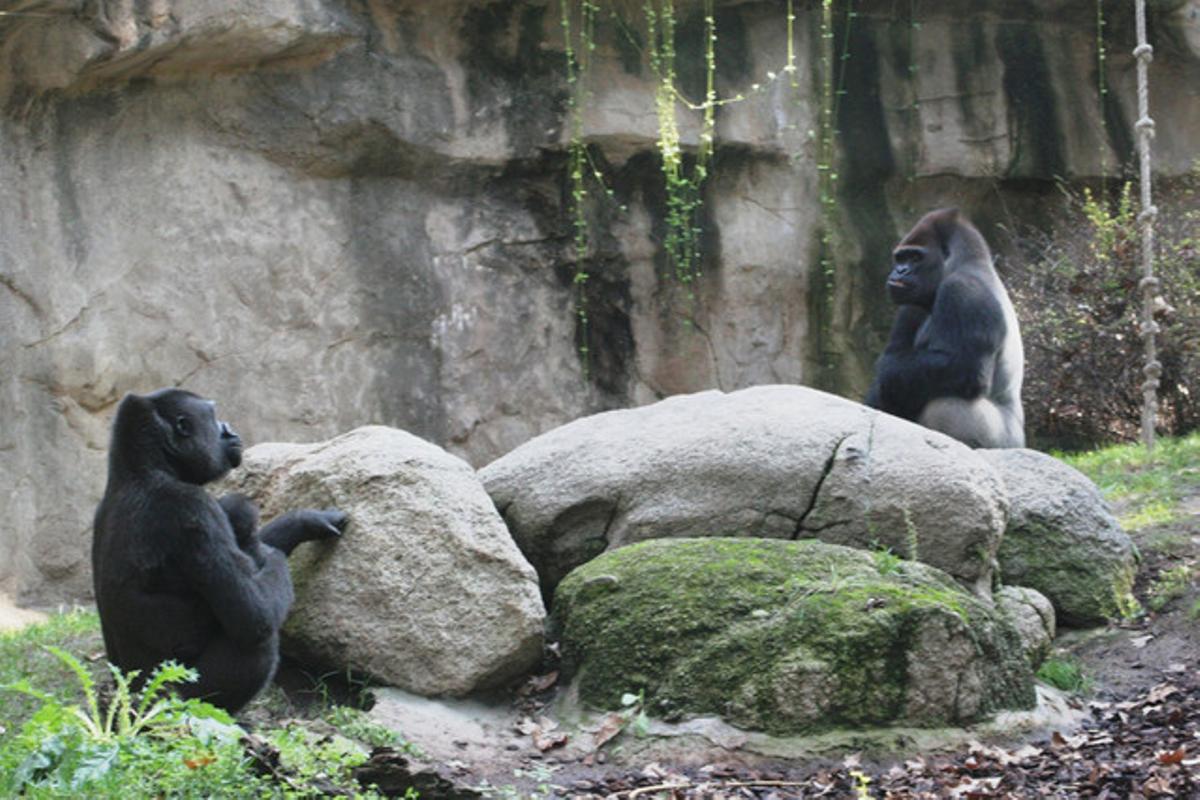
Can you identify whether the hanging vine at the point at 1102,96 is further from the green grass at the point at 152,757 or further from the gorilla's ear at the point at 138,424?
the green grass at the point at 152,757

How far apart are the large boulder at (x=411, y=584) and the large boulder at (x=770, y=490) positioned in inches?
33.9

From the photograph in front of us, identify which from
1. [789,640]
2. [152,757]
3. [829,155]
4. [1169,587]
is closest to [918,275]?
[829,155]

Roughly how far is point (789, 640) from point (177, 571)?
7.79 feet

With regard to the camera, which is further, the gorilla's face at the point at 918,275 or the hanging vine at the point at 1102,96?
the hanging vine at the point at 1102,96

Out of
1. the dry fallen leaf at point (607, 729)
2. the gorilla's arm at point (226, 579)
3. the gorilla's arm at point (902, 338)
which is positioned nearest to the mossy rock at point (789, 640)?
the dry fallen leaf at point (607, 729)

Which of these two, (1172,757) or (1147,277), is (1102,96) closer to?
(1147,277)

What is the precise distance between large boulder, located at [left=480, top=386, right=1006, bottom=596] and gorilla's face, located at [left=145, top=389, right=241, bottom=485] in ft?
6.52

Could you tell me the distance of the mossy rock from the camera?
6172 millimetres

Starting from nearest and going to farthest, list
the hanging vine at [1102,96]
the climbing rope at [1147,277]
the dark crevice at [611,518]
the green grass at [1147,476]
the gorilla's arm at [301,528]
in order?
the gorilla's arm at [301,528] < the dark crevice at [611,518] < the green grass at [1147,476] < the climbing rope at [1147,277] < the hanging vine at [1102,96]

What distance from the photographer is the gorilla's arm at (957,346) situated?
10523 millimetres

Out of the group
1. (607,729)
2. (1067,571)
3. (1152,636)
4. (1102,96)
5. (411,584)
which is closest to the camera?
(607,729)

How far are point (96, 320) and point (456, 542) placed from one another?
219 inches

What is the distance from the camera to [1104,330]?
1295cm

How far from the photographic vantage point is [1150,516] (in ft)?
31.4
